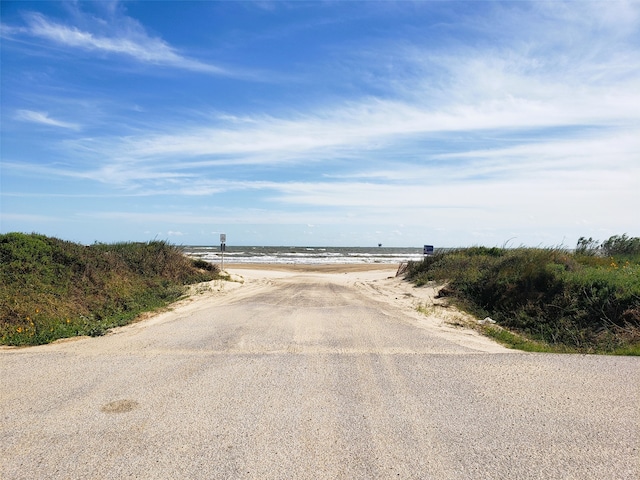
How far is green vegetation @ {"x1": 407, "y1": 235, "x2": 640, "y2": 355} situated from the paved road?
74.2 inches

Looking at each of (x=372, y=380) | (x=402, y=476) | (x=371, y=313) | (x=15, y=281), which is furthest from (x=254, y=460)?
(x=15, y=281)

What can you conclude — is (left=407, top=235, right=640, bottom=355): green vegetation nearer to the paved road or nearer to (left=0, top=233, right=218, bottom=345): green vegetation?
the paved road

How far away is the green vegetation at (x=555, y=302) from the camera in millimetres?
9539

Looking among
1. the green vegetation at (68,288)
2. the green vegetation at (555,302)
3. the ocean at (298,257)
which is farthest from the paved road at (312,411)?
the ocean at (298,257)

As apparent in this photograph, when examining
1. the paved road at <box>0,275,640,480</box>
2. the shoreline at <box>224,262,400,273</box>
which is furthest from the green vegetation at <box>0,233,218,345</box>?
the shoreline at <box>224,262,400,273</box>

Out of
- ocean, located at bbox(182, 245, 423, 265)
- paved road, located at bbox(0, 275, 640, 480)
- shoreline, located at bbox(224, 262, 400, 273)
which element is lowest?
paved road, located at bbox(0, 275, 640, 480)

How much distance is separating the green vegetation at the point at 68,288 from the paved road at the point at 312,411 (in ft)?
4.74

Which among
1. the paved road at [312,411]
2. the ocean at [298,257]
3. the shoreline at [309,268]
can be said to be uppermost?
the ocean at [298,257]

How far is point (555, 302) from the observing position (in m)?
11.5

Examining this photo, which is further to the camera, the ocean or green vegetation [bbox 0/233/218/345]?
the ocean

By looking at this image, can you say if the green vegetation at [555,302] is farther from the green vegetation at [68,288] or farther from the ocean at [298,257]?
the ocean at [298,257]

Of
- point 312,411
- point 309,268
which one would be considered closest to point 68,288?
point 312,411

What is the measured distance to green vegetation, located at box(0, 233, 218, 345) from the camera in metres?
9.91

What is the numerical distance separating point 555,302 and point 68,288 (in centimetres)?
1285
